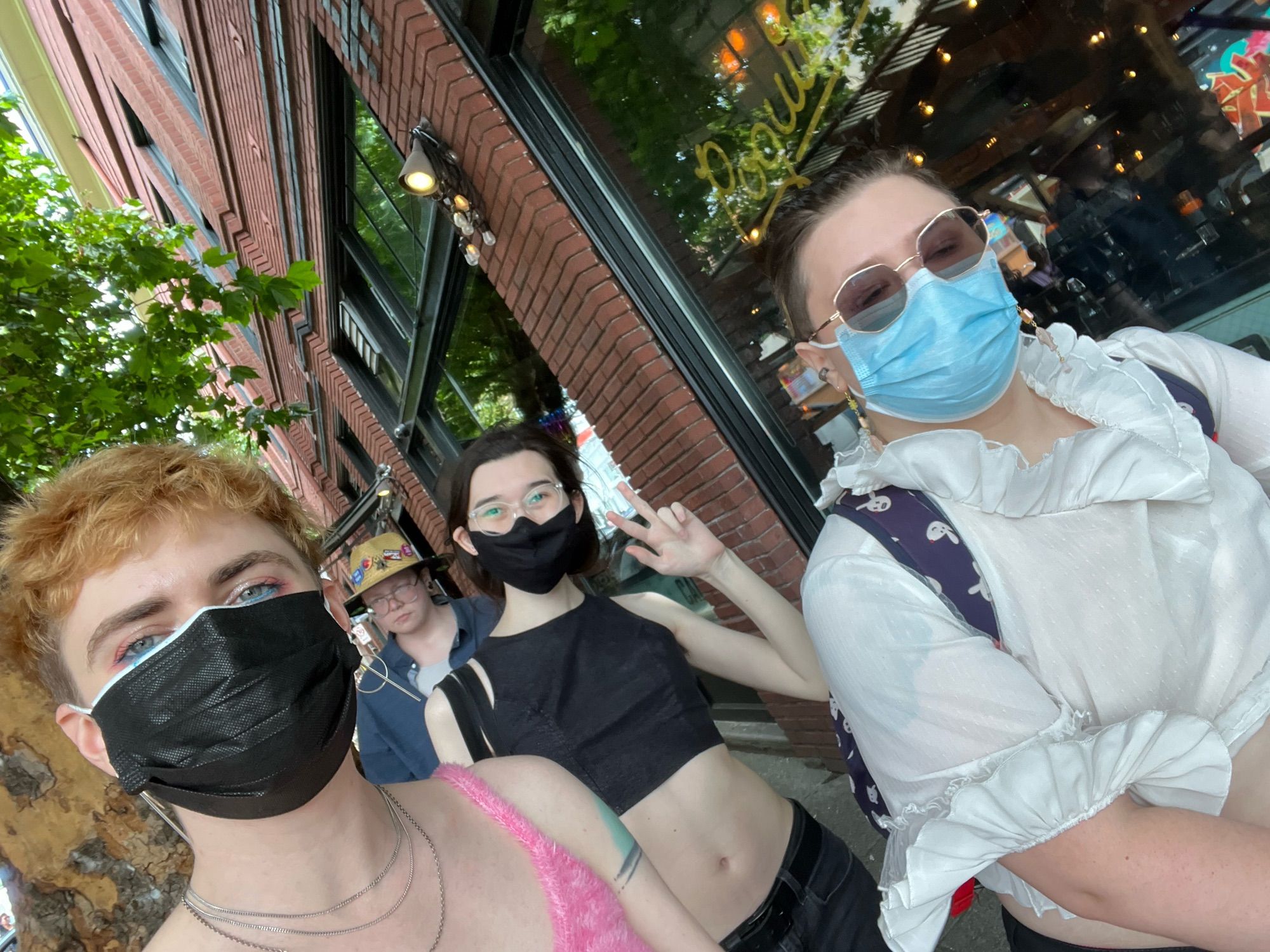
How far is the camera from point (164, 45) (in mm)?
11133

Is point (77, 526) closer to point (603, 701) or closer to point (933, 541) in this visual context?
point (603, 701)

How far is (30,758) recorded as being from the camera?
1.94 meters

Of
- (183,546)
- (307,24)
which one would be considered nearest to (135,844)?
(183,546)

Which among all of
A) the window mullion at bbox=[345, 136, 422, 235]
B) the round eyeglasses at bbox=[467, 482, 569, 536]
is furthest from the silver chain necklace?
the window mullion at bbox=[345, 136, 422, 235]

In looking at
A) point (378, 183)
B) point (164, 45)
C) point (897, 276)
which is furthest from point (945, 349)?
point (164, 45)

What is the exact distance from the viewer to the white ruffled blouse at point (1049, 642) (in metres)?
1.15

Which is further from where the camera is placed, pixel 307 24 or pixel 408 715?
pixel 307 24

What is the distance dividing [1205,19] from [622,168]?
7.79 feet

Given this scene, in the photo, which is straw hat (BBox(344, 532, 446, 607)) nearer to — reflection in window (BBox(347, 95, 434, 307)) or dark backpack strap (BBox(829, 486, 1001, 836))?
reflection in window (BBox(347, 95, 434, 307))

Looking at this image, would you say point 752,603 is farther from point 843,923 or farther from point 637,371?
point 637,371

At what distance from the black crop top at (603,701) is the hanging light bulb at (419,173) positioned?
2.84m

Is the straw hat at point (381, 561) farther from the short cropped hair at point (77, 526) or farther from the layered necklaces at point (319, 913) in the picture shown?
the layered necklaces at point (319, 913)

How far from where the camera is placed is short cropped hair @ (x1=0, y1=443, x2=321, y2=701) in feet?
4.03

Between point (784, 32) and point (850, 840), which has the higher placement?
point (784, 32)
